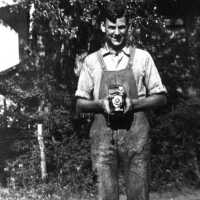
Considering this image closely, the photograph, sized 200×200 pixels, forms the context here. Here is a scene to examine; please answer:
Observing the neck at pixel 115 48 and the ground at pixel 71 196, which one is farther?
the ground at pixel 71 196

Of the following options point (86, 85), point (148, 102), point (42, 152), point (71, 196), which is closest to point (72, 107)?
point (42, 152)

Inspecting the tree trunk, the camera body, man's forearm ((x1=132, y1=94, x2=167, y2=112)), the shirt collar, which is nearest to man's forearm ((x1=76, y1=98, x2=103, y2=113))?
the camera body

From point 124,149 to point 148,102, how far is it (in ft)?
1.26

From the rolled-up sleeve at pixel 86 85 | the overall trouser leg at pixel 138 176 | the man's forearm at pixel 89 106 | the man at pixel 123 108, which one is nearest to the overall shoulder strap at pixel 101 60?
the man at pixel 123 108

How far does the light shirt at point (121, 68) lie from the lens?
3.42 meters

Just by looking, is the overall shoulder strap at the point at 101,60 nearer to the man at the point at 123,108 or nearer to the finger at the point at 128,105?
the man at the point at 123,108

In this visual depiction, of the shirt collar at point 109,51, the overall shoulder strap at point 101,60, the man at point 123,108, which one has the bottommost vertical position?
the man at point 123,108

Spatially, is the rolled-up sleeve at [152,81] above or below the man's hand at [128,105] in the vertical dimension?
above

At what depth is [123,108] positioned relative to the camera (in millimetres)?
3227

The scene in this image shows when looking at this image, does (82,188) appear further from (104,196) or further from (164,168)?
(104,196)

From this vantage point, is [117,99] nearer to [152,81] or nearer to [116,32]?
→ [152,81]

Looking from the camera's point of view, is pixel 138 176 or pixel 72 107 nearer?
pixel 138 176

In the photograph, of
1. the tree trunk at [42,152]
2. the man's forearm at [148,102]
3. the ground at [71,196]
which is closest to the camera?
the man's forearm at [148,102]

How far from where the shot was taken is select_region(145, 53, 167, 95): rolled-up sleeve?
3412 mm
